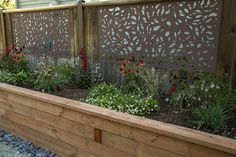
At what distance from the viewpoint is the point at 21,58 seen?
4.53 meters

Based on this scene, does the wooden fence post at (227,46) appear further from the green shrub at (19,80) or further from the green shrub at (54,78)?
the green shrub at (19,80)

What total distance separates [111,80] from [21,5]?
493cm

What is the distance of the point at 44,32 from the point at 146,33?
208cm

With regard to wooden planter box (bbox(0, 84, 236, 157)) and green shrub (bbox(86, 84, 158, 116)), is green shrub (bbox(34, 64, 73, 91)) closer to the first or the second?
wooden planter box (bbox(0, 84, 236, 157))

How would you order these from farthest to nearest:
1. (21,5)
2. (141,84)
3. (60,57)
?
(21,5) → (60,57) → (141,84)

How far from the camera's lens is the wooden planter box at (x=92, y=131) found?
6.18 ft

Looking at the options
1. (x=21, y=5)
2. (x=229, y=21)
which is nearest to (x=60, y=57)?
(x=229, y=21)

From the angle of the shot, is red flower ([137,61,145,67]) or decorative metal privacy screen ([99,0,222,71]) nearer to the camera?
decorative metal privacy screen ([99,0,222,71])

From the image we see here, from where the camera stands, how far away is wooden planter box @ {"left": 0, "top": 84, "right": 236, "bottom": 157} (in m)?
1.88

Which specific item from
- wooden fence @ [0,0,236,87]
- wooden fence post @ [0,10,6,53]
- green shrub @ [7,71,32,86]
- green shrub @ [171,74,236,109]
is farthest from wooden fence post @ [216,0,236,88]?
wooden fence post @ [0,10,6,53]

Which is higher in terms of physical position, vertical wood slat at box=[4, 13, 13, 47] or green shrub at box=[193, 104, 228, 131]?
vertical wood slat at box=[4, 13, 13, 47]

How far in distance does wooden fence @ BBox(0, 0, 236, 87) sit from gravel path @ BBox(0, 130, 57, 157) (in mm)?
1319

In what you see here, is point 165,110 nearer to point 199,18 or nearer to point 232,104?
point 232,104

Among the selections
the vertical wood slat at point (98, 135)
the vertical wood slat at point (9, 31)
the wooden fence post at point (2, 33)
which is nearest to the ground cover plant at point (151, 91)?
the vertical wood slat at point (98, 135)
